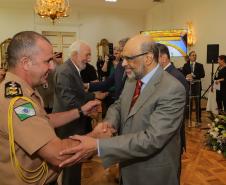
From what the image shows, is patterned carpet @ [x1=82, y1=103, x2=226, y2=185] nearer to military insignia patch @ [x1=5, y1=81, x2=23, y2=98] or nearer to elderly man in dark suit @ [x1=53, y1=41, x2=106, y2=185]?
elderly man in dark suit @ [x1=53, y1=41, x2=106, y2=185]

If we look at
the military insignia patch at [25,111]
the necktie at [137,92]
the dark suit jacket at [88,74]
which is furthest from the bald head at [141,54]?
the dark suit jacket at [88,74]

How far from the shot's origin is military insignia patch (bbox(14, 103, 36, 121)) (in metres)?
1.30

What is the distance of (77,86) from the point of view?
2980 mm

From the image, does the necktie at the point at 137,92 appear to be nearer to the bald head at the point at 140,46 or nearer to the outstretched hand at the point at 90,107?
the bald head at the point at 140,46

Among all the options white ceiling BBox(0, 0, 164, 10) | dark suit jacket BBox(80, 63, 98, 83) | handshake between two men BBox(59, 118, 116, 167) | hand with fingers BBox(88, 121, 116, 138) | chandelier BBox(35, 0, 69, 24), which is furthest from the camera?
white ceiling BBox(0, 0, 164, 10)

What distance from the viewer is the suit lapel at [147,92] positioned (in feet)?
5.61

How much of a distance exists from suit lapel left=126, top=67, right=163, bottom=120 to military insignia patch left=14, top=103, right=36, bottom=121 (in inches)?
25.6

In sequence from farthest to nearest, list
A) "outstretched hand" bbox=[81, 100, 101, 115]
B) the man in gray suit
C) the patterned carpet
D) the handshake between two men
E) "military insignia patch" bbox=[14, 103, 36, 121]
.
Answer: the patterned carpet → "outstretched hand" bbox=[81, 100, 101, 115] → the man in gray suit → the handshake between two men → "military insignia patch" bbox=[14, 103, 36, 121]

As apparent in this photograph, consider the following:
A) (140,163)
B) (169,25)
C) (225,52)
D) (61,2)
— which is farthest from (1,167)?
(169,25)

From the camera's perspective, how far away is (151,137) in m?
1.57

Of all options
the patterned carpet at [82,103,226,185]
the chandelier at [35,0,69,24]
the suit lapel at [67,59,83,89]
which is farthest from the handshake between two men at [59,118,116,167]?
the chandelier at [35,0,69,24]

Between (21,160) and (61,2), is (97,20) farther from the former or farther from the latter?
(21,160)

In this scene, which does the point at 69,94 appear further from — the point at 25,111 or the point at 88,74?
the point at 88,74

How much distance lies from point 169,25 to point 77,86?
8.58 m
